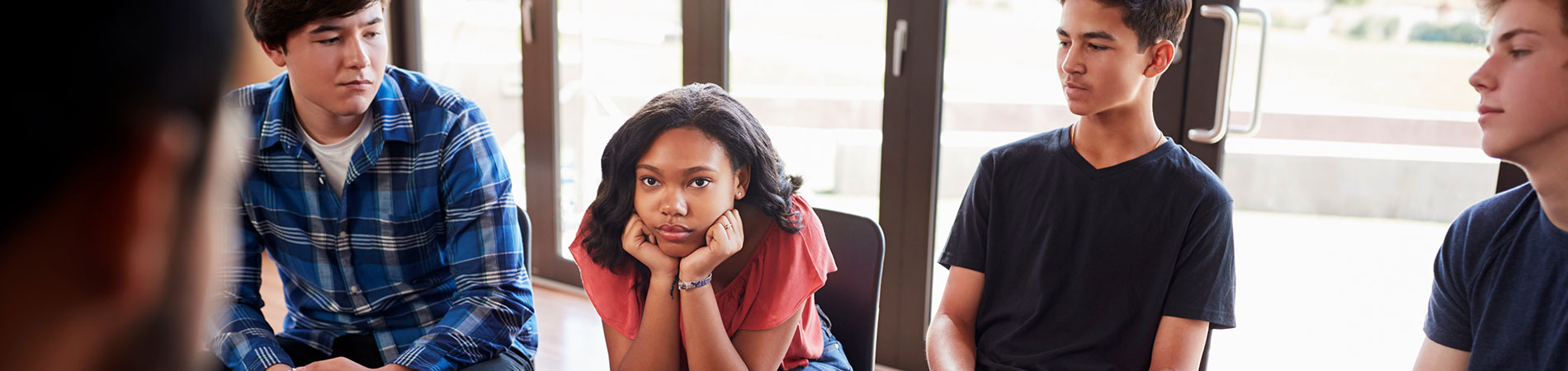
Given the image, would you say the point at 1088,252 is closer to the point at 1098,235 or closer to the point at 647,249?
the point at 1098,235

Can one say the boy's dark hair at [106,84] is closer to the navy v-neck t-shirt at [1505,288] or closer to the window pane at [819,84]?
the navy v-neck t-shirt at [1505,288]

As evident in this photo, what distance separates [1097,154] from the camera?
1619 mm

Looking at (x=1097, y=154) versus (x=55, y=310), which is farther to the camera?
(x=1097, y=154)

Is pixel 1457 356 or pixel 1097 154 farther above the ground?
pixel 1097 154

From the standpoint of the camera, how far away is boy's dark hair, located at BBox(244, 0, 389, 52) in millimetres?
1556

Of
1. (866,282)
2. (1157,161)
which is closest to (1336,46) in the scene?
(1157,161)

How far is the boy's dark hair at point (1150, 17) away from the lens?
1496 mm

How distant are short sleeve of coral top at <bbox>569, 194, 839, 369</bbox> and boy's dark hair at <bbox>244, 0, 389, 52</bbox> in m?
0.56

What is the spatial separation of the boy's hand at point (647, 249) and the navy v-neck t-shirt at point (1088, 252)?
1.99ft

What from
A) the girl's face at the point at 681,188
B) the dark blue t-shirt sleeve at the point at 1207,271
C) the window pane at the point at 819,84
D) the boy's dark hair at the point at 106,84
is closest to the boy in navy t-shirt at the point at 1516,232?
the dark blue t-shirt sleeve at the point at 1207,271

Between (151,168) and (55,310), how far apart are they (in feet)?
0.18

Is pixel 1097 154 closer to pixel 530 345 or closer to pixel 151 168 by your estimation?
pixel 530 345

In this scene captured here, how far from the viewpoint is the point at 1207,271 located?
1.53m

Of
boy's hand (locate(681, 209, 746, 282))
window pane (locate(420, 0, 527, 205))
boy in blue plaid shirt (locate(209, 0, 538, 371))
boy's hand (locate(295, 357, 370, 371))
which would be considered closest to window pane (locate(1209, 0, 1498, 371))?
boy's hand (locate(681, 209, 746, 282))
